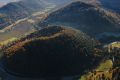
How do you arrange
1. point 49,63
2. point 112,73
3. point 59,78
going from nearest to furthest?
point 112,73, point 59,78, point 49,63

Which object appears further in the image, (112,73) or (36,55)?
(36,55)

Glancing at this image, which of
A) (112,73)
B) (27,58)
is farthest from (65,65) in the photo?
(112,73)

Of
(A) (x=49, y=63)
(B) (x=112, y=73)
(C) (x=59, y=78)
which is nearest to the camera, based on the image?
(B) (x=112, y=73)

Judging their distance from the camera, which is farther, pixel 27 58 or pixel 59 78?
pixel 27 58

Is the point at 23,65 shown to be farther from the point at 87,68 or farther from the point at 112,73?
the point at 112,73

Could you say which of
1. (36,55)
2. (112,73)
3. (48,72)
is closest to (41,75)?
(48,72)

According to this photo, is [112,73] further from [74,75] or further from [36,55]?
[36,55]

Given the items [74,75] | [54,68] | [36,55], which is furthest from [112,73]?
[36,55]

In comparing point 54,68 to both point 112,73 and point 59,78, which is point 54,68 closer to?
point 59,78
